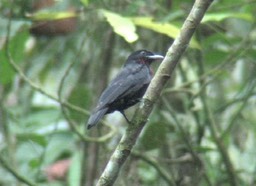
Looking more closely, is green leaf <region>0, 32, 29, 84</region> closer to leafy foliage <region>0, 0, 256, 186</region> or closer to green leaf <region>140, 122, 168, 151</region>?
leafy foliage <region>0, 0, 256, 186</region>

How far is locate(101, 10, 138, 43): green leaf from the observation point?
12.2ft

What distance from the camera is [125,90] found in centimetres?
424

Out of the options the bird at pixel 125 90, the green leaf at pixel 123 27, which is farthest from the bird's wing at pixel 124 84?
the green leaf at pixel 123 27

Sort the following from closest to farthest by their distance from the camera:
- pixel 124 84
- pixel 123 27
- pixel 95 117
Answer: pixel 123 27, pixel 95 117, pixel 124 84

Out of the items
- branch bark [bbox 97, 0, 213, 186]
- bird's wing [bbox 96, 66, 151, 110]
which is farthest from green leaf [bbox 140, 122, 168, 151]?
branch bark [bbox 97, 0, 213, 186]

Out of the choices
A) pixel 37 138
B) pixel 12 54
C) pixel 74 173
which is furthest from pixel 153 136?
pixel 12 54

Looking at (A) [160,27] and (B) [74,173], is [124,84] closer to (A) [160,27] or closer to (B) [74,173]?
(A) [160,27]

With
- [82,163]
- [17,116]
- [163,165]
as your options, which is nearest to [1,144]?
[17,116]

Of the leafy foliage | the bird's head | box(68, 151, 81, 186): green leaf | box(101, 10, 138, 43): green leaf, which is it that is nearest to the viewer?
box(101, 10, 138, 43): green leaf

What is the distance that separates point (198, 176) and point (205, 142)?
3.86 ft

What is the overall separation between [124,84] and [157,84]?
3.26 feet

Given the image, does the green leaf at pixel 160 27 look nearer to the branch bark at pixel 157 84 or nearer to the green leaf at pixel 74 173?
the branch bark at pixel 157 84

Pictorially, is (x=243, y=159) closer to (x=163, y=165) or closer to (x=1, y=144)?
(x=163, y=165)

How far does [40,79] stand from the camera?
6223 mm
